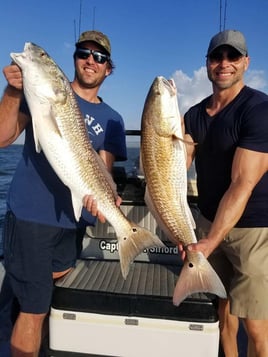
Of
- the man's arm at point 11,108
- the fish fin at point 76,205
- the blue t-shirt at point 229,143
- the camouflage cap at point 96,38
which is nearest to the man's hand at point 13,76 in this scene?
the man's arm at point 11,108

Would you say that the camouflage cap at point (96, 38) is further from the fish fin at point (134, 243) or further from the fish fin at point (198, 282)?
the fish fin at point (198, 282)

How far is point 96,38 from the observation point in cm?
341

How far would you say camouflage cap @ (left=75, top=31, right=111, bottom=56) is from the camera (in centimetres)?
341

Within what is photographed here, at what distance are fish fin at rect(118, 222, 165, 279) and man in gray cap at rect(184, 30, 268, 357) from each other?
369 mm

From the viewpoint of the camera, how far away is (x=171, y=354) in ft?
9.99

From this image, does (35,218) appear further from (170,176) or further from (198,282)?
(198,282)

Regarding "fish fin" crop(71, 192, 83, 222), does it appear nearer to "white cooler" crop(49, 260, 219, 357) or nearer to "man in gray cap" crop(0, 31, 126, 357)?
"man in gray cap" crop(0, 31, 126, 357)

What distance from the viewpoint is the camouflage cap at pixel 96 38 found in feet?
11.2

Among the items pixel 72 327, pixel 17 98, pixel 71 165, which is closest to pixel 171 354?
pixel 72 327

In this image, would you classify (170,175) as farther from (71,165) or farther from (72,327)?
(72,327)

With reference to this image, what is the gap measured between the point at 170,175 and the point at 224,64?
108 centimetres

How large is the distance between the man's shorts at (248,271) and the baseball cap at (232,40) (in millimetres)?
1536

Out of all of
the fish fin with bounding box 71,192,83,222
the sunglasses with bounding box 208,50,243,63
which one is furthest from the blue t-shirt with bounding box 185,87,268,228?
the fish fin with bounding box 71,192,83,222

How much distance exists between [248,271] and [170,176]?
3.44 ft
